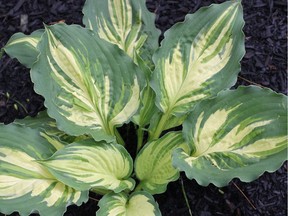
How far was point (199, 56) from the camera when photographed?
147 centimetres

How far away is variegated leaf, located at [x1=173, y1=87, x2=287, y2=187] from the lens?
1.30 m

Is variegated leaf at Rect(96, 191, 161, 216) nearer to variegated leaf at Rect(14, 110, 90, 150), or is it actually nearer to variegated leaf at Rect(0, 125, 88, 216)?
variegated leaf at Rect(0, 125, 88, 216)

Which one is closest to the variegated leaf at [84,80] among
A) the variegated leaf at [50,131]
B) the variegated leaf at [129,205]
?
the variegated leaf at [50,131]

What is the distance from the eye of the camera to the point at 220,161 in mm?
1360

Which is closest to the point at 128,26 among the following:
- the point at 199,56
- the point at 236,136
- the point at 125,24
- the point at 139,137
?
the point at 125,24

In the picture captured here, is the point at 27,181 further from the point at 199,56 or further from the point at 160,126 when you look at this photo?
the point at 199,56

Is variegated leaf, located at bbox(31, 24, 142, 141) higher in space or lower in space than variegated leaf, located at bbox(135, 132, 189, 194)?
higher

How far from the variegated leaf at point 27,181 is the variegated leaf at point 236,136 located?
0.37 m

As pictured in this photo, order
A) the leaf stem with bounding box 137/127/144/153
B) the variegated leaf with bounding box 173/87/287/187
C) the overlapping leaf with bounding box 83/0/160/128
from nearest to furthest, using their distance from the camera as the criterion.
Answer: the variegated leaf with bounding box 173/87/287/187
the overlapping leaf with bounding box 83/0/160/128
the leaf stem with bounding box 137/127/144/153

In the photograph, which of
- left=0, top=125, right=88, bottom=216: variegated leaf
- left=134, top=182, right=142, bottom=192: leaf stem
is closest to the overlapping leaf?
left=134, top=182, right=142, bottom=192: leaf stem

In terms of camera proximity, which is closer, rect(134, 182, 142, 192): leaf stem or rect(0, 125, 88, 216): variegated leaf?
rect(0, 125, 88, 216): variegated leaf

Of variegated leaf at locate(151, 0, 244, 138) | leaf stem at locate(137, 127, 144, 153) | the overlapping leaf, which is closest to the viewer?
variegated leaf at locate(151, 0, 244, 138)

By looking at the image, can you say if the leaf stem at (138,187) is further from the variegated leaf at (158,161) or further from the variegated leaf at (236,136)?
the variegated leaf at (236,136)

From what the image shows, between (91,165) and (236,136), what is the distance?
0.45m
